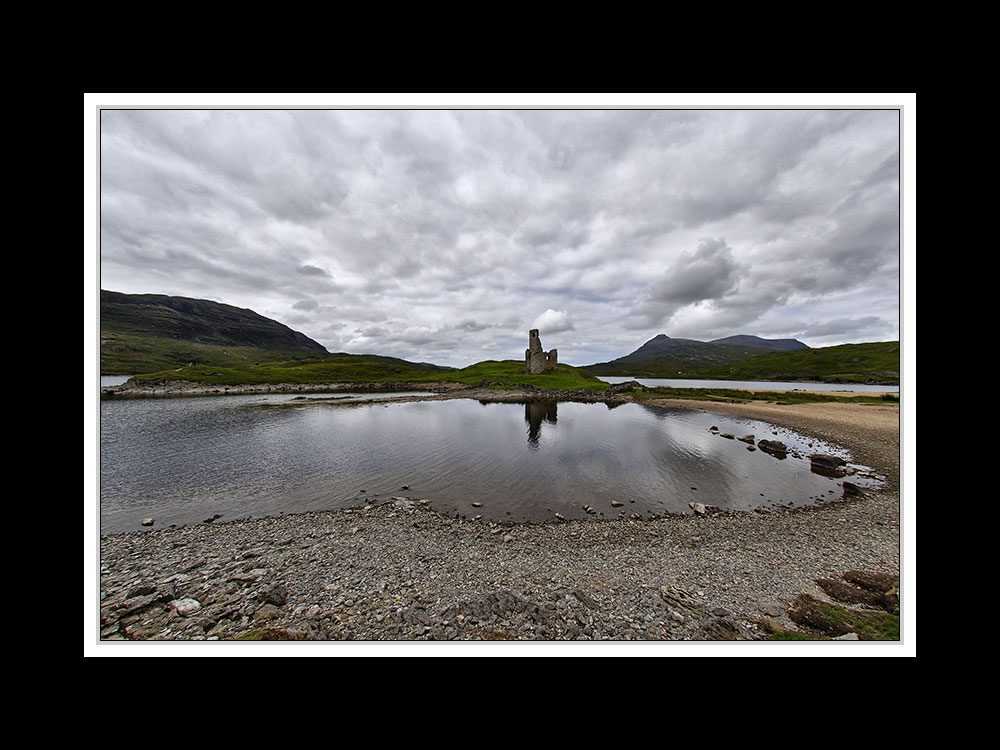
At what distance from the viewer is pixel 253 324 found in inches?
7721

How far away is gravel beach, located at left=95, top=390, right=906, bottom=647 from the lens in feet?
17.3

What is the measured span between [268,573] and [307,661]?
15.9 feet

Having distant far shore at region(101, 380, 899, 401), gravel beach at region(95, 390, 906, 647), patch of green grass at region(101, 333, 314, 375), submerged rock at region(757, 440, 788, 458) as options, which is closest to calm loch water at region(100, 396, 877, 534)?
submerged rock at region(757, 440, 788, 458)

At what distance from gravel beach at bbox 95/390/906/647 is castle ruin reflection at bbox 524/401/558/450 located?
10833 mm

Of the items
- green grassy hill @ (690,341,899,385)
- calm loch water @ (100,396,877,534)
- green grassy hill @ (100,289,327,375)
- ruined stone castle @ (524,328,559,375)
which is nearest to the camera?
calm loch water @ (100,396,877,534)

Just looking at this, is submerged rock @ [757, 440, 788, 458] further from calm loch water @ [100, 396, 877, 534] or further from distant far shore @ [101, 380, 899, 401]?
distant far shore @ [101, 380, 899, 401]

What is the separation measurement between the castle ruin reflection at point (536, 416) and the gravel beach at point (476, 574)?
35.5 ft

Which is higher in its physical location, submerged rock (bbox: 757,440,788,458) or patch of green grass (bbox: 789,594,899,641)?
patch of green grass (bbox: 789,594,899,641)

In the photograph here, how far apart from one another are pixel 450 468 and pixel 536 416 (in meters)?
17.5

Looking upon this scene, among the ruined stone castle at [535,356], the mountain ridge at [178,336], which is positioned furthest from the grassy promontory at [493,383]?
the mountain ridge at [178,336]

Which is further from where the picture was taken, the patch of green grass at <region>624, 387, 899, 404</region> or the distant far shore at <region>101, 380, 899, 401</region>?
the distant far shore at <region>101, 380, 899, 401</region>
